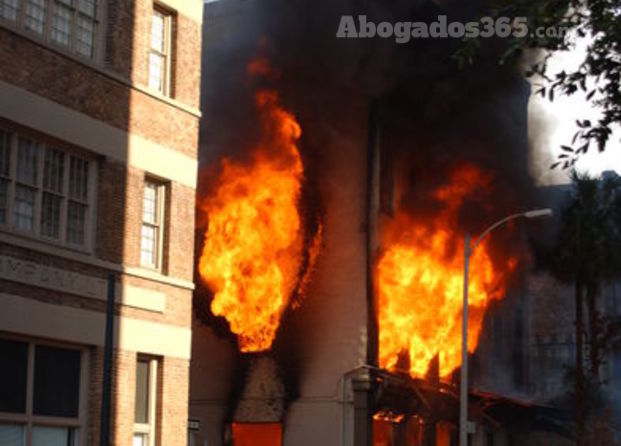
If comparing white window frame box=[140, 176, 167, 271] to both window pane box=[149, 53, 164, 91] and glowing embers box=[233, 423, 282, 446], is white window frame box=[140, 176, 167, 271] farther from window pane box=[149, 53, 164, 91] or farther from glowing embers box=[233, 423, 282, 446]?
glowing embers box=[233, 423, 282, 446]

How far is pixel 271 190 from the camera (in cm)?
3856

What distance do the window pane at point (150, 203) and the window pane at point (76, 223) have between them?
1686 mm

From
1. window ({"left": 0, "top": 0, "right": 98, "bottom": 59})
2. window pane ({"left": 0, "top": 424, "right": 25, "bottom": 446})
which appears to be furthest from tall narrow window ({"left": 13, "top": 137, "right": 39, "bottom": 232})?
window pane ({"left": 0, "top": 424, "right": 25, "bottom": 446})

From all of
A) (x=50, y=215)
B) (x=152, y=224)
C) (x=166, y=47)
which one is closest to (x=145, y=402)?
(x=152, y=224)

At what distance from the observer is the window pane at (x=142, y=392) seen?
23706 millimetres

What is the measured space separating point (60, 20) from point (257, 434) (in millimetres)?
18575

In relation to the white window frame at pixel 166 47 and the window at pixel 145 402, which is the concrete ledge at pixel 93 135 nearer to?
the white window frame at pixel 166 47

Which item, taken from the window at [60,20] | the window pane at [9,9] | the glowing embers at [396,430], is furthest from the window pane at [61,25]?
the glowing embers at [396,430]

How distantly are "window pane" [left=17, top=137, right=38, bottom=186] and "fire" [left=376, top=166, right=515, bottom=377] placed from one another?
1773 cm

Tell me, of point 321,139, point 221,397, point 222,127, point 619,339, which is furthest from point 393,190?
point 619,339

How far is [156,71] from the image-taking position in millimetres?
25078

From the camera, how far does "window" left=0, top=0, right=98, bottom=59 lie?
850 inches

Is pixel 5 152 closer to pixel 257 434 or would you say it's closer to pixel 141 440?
pixel 141 440

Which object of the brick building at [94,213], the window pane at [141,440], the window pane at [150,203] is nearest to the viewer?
the brick building at [94,213]
